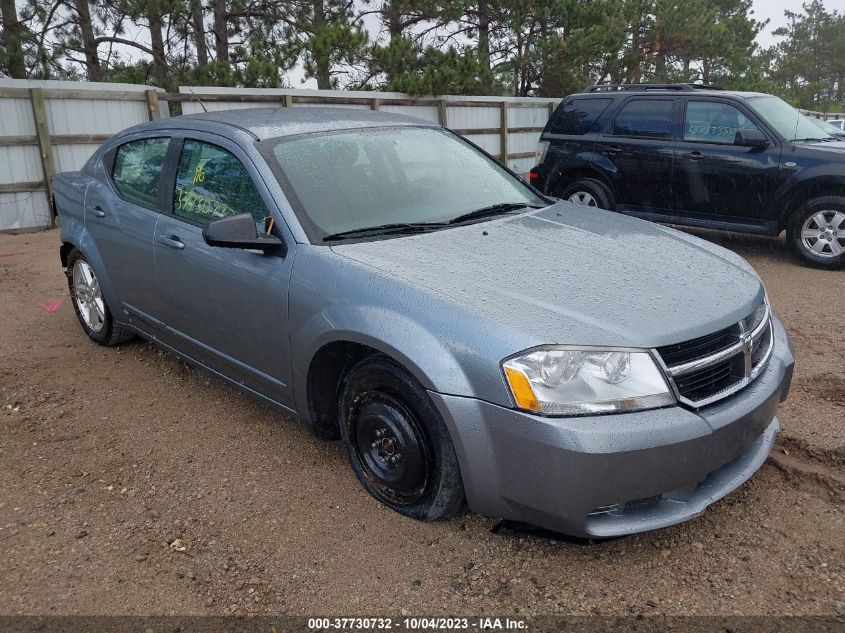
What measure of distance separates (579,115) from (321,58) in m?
5.99

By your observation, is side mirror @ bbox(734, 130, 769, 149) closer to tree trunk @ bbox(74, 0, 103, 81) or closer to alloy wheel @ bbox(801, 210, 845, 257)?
alloy wheel @ bbox(801, 210, 845, 257)

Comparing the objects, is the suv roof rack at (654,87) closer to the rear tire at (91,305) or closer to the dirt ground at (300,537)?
the dirt ground at (300,537)

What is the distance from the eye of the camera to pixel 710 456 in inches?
102

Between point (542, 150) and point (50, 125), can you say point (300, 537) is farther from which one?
point (50, 125)

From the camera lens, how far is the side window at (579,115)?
894cm

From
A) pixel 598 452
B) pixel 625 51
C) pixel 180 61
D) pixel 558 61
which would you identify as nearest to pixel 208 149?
pixel 598 452

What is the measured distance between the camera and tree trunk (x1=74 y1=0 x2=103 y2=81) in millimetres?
13602

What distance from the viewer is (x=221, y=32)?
1484 cm

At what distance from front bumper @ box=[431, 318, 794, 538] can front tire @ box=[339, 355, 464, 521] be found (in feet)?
0.41

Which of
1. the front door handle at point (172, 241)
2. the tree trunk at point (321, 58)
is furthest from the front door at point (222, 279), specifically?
A: the tree trunk at point (321, 58)

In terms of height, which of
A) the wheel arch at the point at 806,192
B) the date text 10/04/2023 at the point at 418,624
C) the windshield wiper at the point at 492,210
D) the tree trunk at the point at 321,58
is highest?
the tree trunk at the point at 321,58

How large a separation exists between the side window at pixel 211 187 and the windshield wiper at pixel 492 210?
96cm

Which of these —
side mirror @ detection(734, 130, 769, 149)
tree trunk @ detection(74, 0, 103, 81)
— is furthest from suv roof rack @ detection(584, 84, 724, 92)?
tree trunk @ detection(74, 0, 103, 81)

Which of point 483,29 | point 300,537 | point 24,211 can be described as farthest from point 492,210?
point 483,29
